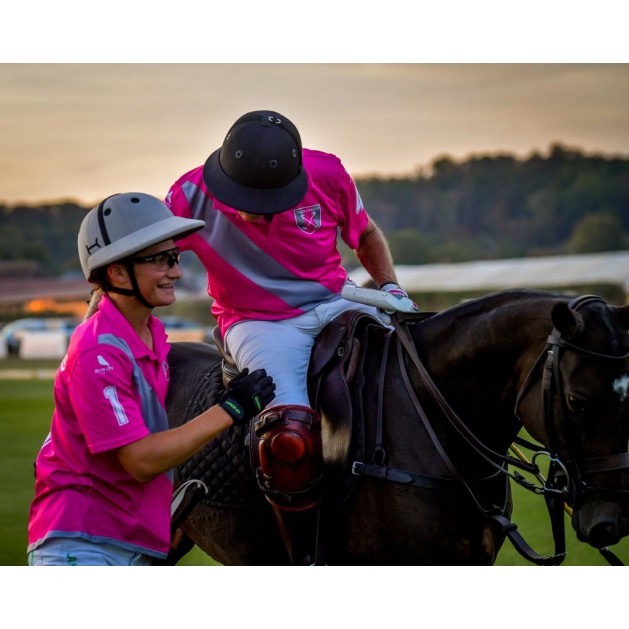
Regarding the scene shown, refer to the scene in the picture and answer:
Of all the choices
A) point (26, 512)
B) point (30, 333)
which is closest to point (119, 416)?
point (26, 512)

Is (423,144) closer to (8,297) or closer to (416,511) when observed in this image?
(8,297)

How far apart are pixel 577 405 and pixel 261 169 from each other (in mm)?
1282

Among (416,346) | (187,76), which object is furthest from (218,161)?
(187,76)

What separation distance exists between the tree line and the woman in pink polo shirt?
1968cm

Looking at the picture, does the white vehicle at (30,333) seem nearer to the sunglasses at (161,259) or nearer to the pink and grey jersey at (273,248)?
the pink and grey jersey at (273,248)

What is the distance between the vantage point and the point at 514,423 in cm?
298

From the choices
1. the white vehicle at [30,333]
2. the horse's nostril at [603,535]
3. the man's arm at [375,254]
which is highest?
the man's arm at [375,254]

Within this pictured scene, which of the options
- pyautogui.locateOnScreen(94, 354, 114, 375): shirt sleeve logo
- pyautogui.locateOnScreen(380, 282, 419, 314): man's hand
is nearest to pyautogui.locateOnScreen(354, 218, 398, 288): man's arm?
pyautogui.locateOnScreen(380, 282, 419, 314): man's hand

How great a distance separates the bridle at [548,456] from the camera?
269 cm

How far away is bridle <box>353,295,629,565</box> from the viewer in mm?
2689

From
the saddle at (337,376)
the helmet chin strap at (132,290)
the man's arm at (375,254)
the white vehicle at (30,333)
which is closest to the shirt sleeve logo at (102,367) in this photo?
the helmet chin strap at (132,290)

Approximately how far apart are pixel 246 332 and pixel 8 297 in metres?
31.1

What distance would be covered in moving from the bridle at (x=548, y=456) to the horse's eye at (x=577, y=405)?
2 cm

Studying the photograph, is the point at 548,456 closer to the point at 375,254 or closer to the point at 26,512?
the point at 375,254
